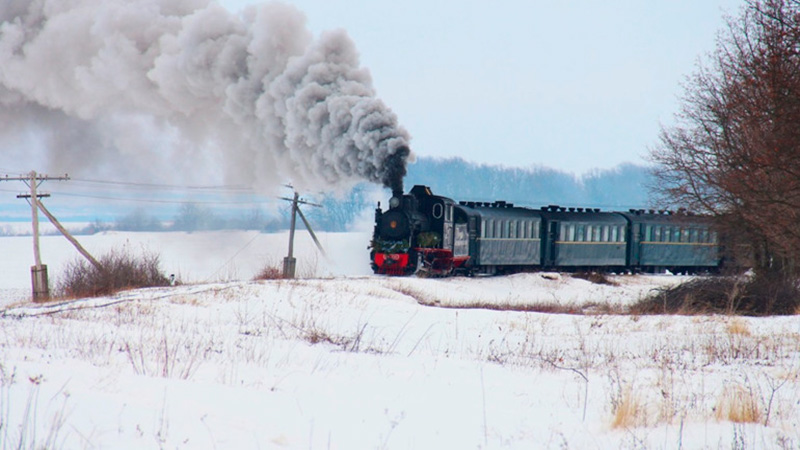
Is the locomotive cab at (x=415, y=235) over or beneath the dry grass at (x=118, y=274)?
over

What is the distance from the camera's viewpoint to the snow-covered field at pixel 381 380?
4926mm

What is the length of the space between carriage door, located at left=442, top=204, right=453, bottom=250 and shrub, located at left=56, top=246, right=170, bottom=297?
30.2ft

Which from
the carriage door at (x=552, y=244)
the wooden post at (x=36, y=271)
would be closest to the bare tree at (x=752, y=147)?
the carriage door at (x=552, y=244)

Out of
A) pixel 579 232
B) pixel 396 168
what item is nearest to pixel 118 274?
pixel 396 168

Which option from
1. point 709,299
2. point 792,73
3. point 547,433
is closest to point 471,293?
point 709,299

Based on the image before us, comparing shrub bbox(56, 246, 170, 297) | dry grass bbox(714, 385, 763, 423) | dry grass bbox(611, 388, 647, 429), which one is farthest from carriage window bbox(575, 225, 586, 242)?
dry grass bbox(611, 388, 647, 429)

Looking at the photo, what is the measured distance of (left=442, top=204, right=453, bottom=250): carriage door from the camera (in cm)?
2425

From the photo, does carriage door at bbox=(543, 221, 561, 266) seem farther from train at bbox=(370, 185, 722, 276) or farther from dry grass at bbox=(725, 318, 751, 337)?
dry grass at bbox=(725, 318, 751, 337)

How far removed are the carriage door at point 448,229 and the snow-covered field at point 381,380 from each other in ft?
31.1

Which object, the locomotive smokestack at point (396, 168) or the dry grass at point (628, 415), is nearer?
the dry grass at point (628, 415)

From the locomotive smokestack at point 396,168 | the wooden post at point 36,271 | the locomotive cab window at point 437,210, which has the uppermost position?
the locomotive smokestack at point 396,168

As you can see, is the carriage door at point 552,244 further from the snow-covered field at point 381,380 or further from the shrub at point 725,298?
the snow-covered field at point 381,380

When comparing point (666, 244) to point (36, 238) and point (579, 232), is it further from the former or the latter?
point (36, 238)

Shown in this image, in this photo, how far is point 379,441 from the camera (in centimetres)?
515
